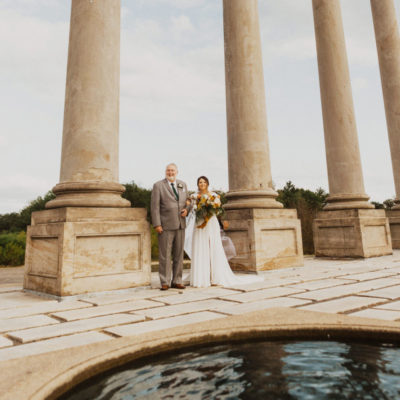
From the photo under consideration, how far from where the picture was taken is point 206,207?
1092cm

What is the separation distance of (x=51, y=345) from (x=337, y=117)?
1747 centimetres

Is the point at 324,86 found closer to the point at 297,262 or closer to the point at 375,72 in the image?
the point at 297,262

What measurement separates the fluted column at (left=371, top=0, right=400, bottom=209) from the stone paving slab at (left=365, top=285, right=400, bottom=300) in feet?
53.4

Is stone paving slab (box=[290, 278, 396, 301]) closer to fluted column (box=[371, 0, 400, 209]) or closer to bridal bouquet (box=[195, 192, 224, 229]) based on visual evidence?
bridal bouquet (box=[195, 192, 224, 229])

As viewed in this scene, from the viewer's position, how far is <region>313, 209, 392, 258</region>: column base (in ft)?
56.1

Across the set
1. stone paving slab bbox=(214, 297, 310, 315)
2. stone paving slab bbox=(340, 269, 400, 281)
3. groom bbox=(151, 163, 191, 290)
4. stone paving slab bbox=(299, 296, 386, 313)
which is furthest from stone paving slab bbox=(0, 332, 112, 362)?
stone paving slab bbox=(340, 269, 400, 281)

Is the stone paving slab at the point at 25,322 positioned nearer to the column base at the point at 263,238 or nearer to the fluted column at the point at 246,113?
the column base at the point at 263,238

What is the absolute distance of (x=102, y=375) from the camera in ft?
12.1

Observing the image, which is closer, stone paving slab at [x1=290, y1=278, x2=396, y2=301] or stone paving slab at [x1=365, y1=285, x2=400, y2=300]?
stone paving slab at [x1=365, y1=285, x2=400, y2=300]

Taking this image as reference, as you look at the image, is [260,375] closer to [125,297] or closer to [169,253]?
[125,297]

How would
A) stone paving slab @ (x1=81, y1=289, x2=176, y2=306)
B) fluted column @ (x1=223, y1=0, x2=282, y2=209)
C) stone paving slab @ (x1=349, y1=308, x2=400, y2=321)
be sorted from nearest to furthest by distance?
stone paving slab @ (x1=349, y1=308, x2=400, y2=321), stone paving slab @ (x1=81, y1=289, x2=176, y2=306), fluted column @ (x1=223, y1=0, x2=282, y2=209)

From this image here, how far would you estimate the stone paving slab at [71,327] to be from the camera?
522 cm

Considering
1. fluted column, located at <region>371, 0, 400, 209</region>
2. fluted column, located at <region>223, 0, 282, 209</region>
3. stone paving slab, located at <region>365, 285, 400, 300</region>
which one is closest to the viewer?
stone paving slab, located at <region>365, 285, 400, 300</region>

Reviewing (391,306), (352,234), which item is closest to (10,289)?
(391,306)
